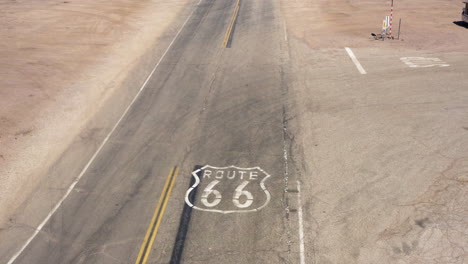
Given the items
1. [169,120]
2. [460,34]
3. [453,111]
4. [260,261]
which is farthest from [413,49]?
[260,261]

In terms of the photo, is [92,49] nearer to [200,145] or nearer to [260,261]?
[200,145]

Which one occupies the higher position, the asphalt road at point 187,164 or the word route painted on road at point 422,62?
the asphalt road at point 187,164

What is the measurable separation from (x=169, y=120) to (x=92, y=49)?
1213 cm

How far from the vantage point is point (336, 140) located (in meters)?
20.1

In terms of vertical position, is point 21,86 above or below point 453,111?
above

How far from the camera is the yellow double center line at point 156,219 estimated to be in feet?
47.1

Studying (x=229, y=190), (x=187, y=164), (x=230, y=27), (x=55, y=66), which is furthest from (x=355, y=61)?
(x=55, y=66)

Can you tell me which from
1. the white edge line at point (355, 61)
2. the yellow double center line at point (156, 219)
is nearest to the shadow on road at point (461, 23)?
the white edge line at point (355, 61)

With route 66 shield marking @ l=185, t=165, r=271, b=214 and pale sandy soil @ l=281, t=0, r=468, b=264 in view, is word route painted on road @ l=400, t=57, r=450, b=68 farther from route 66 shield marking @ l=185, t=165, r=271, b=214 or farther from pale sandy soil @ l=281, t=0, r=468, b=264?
route 66 shield marking @ l=185, t=165, r=271, b=214

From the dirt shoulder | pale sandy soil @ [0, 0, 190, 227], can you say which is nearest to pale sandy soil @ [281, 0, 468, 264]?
the dirt shoulder

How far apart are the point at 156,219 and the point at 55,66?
1690cm

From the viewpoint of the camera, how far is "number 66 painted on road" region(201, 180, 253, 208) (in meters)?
16.4

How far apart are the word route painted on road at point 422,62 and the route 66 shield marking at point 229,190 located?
14.4 m

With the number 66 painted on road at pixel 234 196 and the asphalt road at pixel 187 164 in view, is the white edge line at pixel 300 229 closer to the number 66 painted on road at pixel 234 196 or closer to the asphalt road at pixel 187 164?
the asphalt road at pixel 187 164
